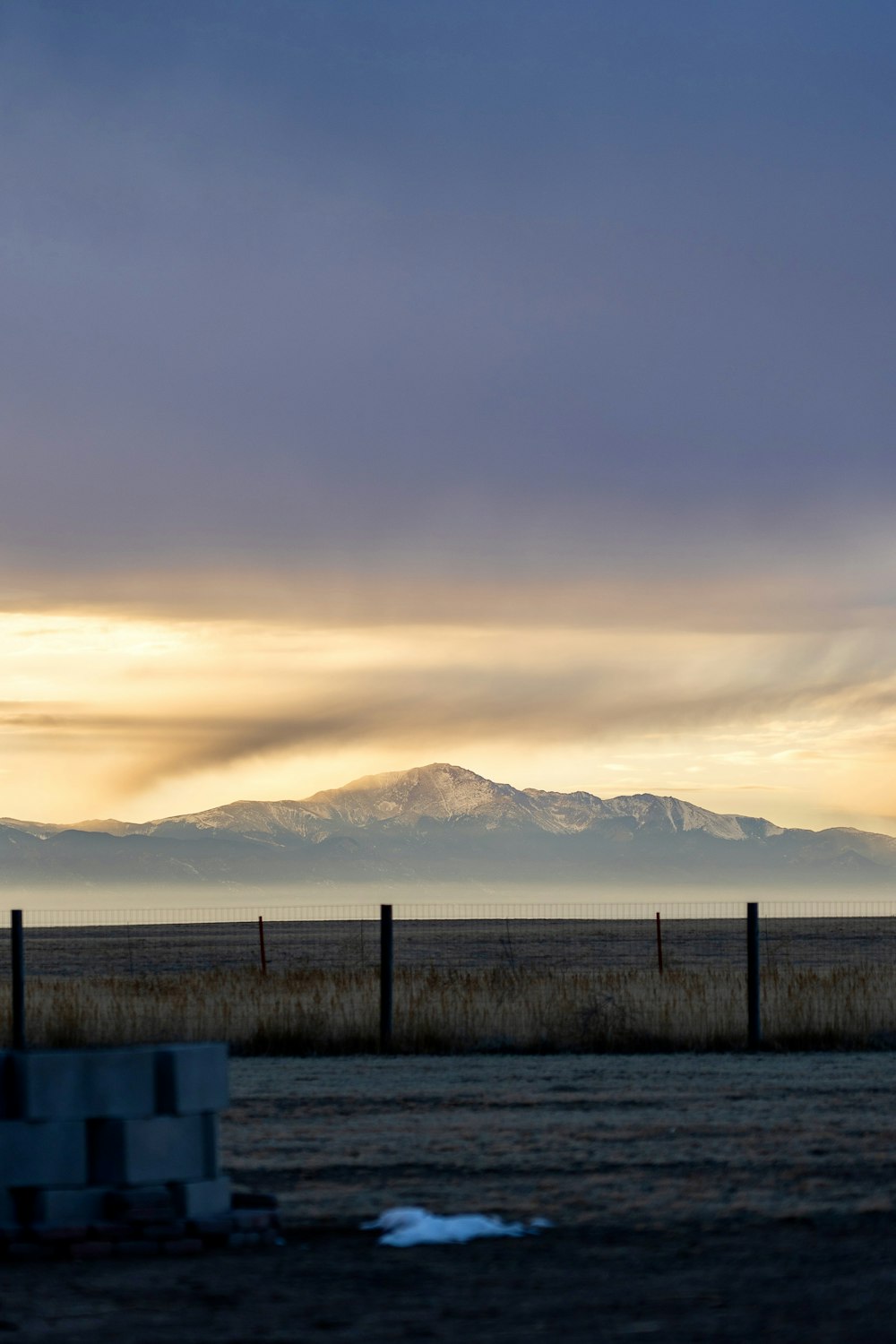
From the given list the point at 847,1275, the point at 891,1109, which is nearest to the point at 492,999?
the point at 891,1109

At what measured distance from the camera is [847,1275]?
871 centimetres

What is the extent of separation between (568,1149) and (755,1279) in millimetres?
4382

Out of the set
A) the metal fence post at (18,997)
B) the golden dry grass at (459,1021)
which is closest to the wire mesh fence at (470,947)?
the golden dry grass at (459,1021)

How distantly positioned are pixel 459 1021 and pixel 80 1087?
12.5 m

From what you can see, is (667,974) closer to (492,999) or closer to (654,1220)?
(492,999)

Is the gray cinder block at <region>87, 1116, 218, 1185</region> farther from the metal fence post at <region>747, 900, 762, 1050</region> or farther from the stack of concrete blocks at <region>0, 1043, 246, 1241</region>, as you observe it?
the metal fence post at <region>747, 900, 762, 1050</region>

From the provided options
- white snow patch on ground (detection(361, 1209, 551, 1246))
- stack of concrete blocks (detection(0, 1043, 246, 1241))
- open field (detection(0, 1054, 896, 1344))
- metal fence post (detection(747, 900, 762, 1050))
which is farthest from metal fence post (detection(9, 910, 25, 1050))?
white snow patch on ground (detection(361, 1209, 551, 1246))

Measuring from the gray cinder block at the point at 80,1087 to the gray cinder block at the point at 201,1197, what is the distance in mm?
462

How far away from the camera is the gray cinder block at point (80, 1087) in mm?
9516

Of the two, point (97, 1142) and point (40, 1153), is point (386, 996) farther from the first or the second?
point (40, 1153)

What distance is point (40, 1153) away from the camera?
374 inches

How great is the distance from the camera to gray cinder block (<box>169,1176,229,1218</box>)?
31.7 feet

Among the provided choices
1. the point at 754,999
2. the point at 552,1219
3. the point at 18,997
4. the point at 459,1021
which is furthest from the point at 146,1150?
the point at 754,999

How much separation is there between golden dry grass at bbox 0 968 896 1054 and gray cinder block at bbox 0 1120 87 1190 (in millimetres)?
11450
